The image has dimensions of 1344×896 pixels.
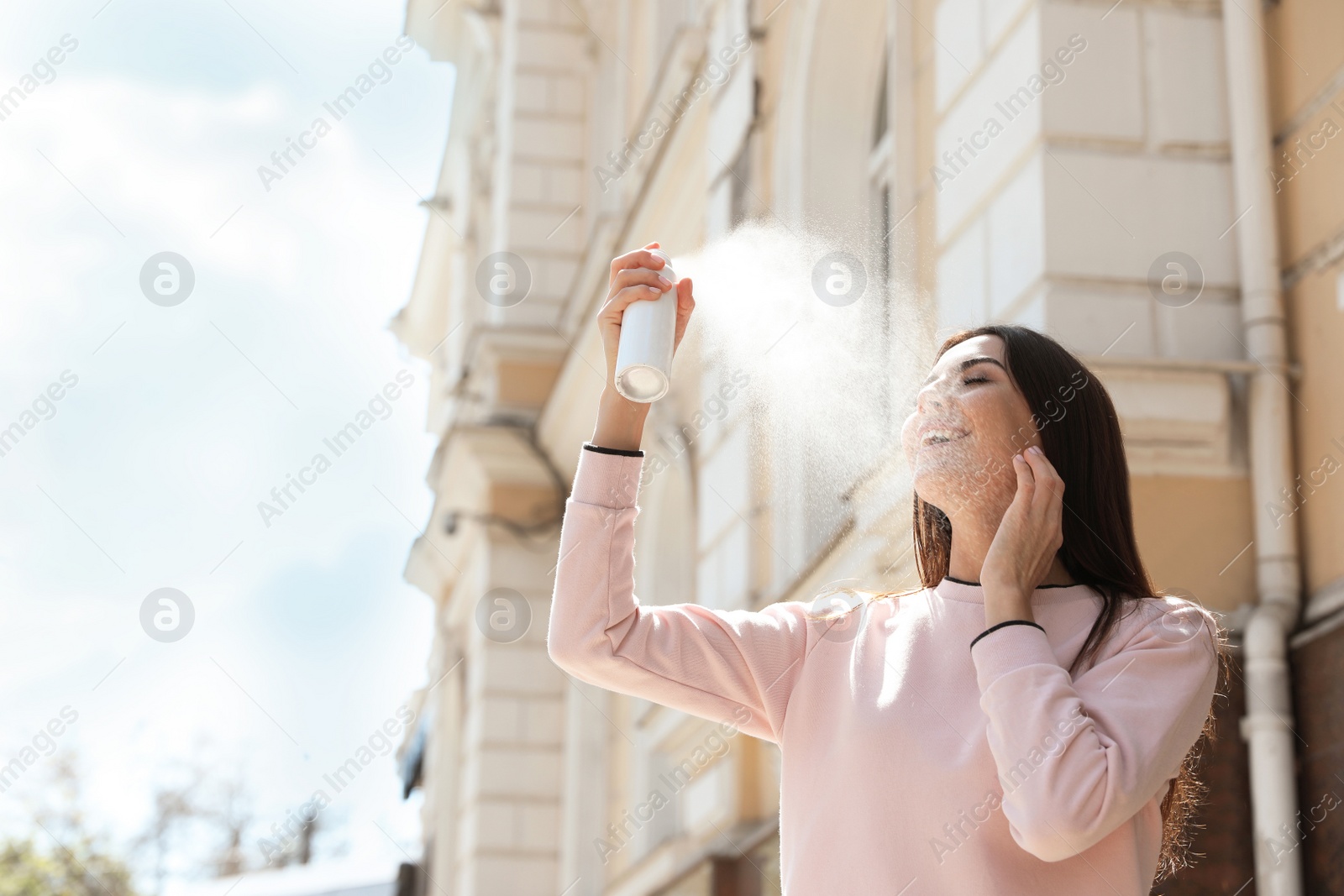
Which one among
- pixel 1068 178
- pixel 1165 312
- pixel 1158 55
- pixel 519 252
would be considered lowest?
pixel 1165 312

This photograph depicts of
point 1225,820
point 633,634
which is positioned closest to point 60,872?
point 1225,820

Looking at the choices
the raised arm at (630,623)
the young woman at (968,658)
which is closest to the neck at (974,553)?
the young woman at (968,658)

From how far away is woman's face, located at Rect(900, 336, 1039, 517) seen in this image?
8.20ft

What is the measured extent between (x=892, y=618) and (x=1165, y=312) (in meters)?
2.84

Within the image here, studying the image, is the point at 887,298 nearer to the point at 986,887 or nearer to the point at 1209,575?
the point at 1209,575

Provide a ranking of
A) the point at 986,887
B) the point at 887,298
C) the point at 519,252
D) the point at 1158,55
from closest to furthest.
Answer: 1. the point at 986,887
2. the point at 1158,55
3. the point at 887,298
4. the point at 519,252

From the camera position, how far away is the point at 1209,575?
481 centimetres

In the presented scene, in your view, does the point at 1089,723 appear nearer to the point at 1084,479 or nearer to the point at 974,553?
the point at 974,553

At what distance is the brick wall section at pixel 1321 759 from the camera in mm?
4258

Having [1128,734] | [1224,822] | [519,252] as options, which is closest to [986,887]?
[1128,734]

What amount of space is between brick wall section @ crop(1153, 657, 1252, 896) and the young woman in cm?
189

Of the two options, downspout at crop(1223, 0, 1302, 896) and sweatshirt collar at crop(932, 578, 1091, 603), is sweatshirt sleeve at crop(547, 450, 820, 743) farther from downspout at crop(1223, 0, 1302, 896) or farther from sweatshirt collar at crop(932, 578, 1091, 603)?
downspout at crop(1223, 0, 1302, 896)

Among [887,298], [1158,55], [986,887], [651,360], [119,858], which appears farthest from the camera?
[119,858]

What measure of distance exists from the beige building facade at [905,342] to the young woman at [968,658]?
2201 millimetres
